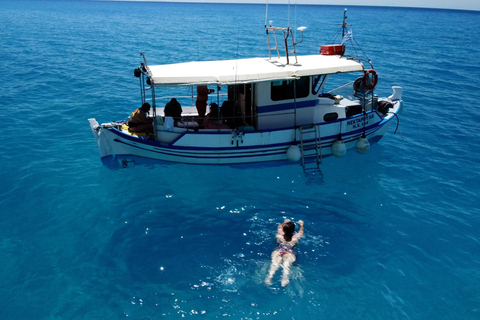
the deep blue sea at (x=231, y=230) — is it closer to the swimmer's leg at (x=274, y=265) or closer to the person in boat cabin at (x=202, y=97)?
the swimmer's leg at (x=274, y=265)

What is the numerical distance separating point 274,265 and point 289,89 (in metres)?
5.87

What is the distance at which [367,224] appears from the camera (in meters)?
10.8

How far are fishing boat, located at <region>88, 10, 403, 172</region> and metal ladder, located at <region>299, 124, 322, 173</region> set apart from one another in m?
0.02

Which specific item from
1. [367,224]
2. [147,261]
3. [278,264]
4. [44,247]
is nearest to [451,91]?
[367,224]

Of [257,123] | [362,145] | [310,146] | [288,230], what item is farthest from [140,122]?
[362,145]

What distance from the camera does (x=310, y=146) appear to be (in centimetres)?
1272

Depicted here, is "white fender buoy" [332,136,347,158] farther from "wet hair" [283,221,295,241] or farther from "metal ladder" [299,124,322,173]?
"wet hair" [283,221,295,241]

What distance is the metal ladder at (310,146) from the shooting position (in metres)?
12.5

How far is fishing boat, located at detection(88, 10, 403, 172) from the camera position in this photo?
11.6 metres

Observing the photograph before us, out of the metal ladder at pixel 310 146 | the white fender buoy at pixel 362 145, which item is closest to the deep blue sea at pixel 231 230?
the metal ladder at pixel 310 146

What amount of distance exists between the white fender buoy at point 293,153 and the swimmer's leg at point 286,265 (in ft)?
12.6

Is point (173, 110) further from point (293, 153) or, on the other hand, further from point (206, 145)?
point (293, 153)

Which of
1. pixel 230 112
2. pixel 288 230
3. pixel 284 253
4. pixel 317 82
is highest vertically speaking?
pixel 317 82

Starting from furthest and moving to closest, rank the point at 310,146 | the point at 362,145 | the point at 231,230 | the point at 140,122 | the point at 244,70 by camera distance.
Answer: the point at 362,145 → the point at 310,146 → the point at 140,122 → the point at 244,70 → the point at 231,230
